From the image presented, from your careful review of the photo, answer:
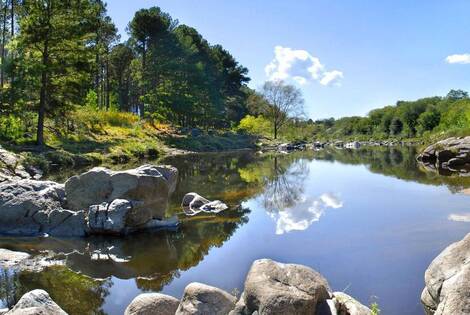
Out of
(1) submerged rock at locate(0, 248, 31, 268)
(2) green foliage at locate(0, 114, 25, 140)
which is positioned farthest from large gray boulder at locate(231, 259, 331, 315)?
(2) green foliage at locate(0, 114, 25, 140)

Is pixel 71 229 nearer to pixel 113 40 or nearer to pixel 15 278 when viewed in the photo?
pixel 15 278

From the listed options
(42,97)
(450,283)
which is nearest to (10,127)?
(42,97)

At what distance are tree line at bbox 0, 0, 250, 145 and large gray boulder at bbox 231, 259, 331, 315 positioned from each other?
1105 inches

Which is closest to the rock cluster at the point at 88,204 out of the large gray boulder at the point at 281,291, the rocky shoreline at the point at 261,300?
the rocky shoreline at the point at 261,300

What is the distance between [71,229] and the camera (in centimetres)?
1413

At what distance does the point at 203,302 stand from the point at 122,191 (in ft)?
27.5

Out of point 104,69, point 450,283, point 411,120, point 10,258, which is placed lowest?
point 10,258

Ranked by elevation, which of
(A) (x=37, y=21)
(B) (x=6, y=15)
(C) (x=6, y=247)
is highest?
(B) (x=6, y=15)

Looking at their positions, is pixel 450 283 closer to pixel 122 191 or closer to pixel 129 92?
pixel 122 191

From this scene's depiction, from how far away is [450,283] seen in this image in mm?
6875

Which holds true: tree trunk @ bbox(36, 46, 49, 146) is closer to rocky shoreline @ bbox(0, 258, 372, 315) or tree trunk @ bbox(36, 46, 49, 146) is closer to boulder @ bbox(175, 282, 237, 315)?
rocky shoreline @ bbox(0, 258, 372, 315)

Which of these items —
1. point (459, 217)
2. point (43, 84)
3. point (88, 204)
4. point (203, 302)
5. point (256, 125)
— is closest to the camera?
point (203, 302)

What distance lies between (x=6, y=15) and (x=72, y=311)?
5176 cm

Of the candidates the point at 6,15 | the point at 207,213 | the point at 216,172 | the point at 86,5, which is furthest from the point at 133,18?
the point at 207,213
